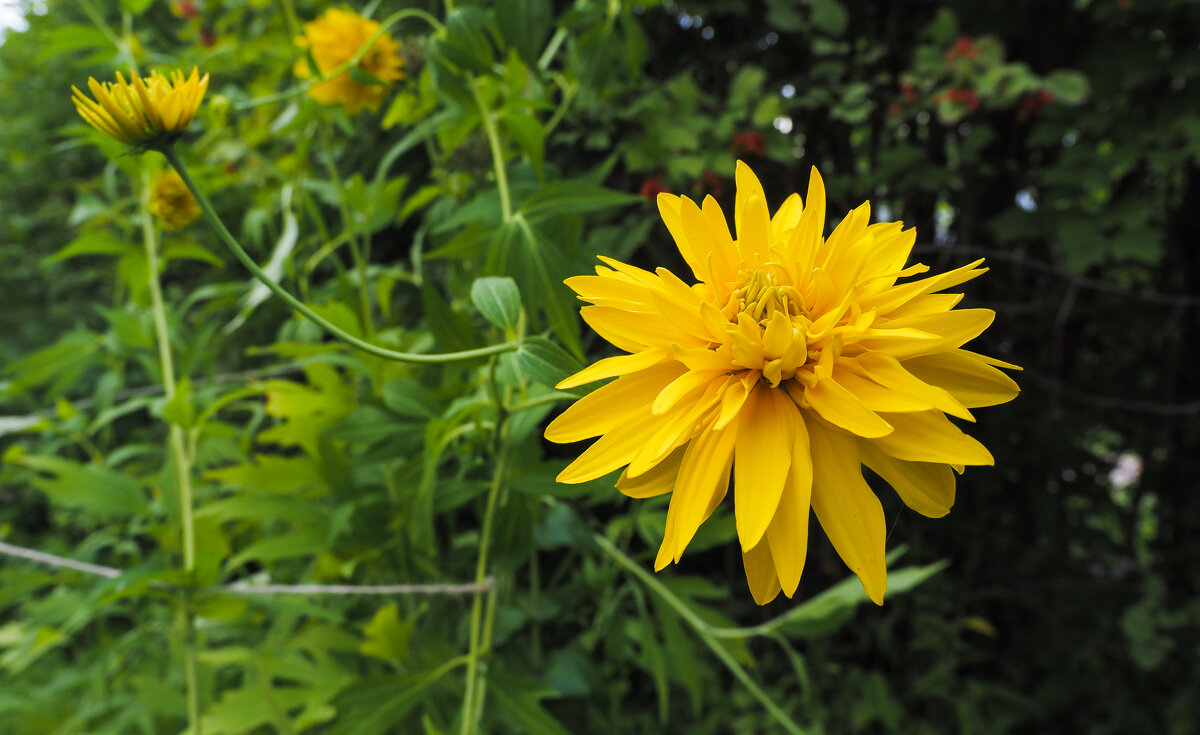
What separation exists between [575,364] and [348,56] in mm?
614

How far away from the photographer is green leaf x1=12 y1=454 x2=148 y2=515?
2.54 ft

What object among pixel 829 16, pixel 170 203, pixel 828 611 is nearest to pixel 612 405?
pixel 828 611

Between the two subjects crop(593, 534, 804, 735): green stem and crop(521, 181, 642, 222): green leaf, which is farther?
crop(593, 534, 804, 735): green stem

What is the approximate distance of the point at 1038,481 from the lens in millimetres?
1369

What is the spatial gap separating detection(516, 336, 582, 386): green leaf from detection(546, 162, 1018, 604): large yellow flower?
0.05 metres

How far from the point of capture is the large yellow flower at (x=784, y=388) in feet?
0.93

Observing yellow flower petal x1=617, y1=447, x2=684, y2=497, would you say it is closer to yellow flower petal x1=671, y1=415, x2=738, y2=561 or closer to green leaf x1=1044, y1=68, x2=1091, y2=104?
yellow flower petal x1=671, y1=415, x2=738, y2=561

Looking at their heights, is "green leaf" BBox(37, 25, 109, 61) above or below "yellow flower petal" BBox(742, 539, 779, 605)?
above

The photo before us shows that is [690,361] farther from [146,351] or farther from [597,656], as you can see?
[146,351]

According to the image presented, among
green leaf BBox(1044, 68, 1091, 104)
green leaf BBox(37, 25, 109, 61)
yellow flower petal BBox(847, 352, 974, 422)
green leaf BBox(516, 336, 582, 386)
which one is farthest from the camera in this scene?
green leaf BBox(1044, 68, 1091, 104)

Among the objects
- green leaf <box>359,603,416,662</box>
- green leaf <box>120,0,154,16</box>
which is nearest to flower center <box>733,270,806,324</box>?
green leaf <box>359,603,416,662</box>

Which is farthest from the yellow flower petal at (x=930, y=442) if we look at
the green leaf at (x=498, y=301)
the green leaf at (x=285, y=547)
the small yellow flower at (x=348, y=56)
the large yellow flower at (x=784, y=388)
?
the small yellow flower at (x=348, y=56)

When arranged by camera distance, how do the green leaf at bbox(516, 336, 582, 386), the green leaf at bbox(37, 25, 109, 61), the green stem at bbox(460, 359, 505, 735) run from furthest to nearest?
the green leaf at bbox(37, 25, 109, 61)
the green stem at bbox(460, 359, 505, 735)
the green leaf at bbox(516, 336, 582, 386)

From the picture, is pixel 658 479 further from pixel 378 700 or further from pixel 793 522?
pixel 378 700
